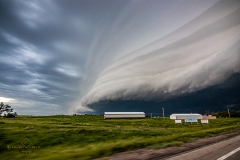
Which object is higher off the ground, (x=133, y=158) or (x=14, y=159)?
(x=133, y=158)

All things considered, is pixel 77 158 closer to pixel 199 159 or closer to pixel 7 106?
pixel 199 159

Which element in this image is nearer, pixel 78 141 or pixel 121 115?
pixel 78 141

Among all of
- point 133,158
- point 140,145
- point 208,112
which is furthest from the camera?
point 208,112

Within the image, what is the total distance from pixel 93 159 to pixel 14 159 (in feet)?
23.0

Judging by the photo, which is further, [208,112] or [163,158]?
[208,112]

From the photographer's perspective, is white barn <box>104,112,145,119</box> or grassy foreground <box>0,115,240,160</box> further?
white barn <box>104,112,145,119</box>

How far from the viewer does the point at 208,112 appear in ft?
630

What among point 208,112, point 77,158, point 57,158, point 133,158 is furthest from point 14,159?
point 208,112

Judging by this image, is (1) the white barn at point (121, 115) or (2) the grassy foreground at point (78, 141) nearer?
(2) the grassy foreground at point (78, 141)

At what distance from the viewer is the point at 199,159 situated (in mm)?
8789

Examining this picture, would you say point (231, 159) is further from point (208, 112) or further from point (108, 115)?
point (208, 112)

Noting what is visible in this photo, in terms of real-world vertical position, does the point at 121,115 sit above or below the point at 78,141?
above

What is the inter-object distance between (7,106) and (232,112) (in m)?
232

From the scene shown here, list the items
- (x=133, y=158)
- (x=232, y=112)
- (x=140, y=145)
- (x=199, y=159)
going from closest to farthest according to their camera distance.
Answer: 1. (x=199, y=159)
2. (x=133, y=158)
3. (x=140, y=145)
4. (x=232, y=112)
